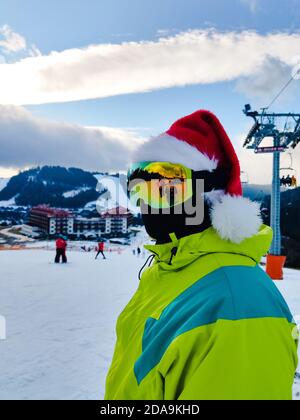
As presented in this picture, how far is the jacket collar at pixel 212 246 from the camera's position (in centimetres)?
124

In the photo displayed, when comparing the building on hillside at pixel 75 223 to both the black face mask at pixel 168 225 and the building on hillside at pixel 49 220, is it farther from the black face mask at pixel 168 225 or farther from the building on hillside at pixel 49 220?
the black face mask at pixel 168 225

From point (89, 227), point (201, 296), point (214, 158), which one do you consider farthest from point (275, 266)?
point (89, 227)

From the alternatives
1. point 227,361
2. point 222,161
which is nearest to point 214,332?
point 227,361

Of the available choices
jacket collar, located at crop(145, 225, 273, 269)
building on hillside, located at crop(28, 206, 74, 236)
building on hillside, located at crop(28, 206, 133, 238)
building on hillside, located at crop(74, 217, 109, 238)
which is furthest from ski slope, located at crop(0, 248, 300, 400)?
building on hillside, located at crop(74, 217, 109, 238)

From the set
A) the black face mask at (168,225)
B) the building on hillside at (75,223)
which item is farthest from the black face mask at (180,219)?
the building on hillside at (75,223)

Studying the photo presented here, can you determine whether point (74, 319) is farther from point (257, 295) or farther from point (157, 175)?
point (257, 295)

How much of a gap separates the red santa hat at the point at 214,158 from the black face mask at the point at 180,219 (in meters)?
0.03

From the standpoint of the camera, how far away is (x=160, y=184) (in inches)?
61.9

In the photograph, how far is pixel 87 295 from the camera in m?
8.98

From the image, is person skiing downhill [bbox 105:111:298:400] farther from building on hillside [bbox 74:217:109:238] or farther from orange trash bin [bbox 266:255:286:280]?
building on hillside [bbox 74:217:109:238]

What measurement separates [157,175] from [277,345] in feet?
2.80

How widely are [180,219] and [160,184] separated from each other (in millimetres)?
210

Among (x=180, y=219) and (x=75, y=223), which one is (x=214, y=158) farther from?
(x=75, y=223)

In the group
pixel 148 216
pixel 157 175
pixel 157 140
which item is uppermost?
pixel 157 140
